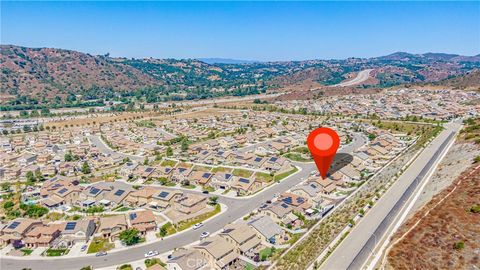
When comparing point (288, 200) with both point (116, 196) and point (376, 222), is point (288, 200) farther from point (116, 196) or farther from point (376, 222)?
point (116, 196)

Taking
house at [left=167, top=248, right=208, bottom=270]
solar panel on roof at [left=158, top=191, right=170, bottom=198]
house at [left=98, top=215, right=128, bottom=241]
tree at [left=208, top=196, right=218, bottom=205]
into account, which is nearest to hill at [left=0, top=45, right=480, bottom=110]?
solar panel on roof at [left=158, top=191, right=170, bottom=198]

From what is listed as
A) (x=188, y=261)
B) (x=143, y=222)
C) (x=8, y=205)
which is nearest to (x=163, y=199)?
(x=143, y=222)

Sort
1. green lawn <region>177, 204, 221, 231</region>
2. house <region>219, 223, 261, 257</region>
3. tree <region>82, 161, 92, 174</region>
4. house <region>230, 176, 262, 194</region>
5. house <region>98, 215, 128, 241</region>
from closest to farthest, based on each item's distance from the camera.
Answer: house <region>219, 223, 261, 257</region>
house <region>98, 215, 128, 241</region>
green lawn <region>177, 204, 221, 231</region>
house <region>230, 176, 262, 194</region>
tree <region>82, 161, 92, 174</region>

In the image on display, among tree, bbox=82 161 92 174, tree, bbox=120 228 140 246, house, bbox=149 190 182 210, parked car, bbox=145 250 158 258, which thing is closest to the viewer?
parked car, bbox=145 250 158 258

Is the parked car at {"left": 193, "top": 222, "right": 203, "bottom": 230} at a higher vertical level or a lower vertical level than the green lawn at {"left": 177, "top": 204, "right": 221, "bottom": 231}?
higher

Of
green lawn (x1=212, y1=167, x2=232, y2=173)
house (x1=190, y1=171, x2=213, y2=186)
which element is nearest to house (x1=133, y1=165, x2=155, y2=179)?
house (x1=190, y1=171, x2=213, y2=186)

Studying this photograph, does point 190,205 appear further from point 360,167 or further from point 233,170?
point 360,167

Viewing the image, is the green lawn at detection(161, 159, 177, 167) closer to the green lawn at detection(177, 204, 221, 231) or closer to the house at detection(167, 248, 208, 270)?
the green lawn at detection(177, 204, 221, 231)

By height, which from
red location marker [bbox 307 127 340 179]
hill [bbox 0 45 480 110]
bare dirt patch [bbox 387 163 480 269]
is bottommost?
hill [bbox 0 45 480 110]

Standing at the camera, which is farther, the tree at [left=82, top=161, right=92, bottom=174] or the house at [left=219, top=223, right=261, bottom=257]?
the tree at [left=82, top=161, right=92, bottom=174]
